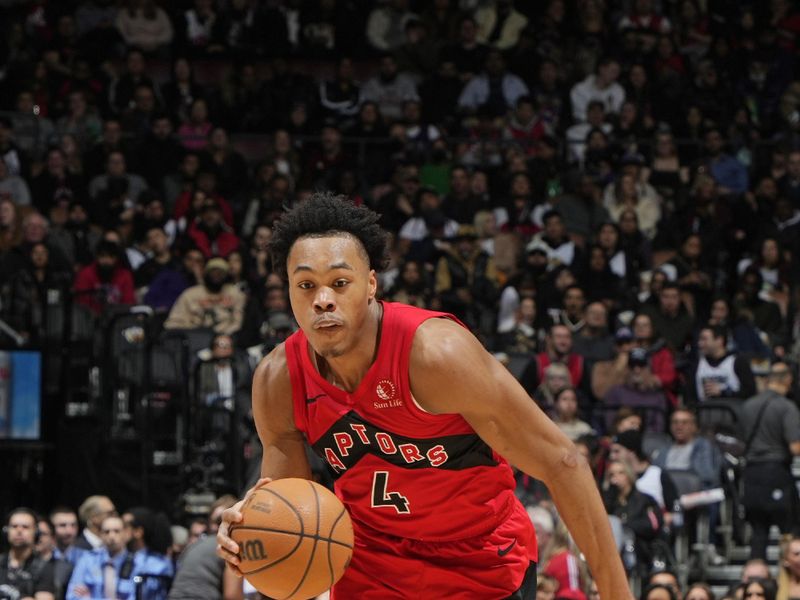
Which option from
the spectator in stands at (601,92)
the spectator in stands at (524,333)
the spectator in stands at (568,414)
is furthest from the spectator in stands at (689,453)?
the spectator in stands at (601,92)

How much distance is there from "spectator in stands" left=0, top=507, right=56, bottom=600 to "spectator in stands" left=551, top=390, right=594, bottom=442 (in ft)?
12.9

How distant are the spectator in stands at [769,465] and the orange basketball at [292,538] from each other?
7457mm

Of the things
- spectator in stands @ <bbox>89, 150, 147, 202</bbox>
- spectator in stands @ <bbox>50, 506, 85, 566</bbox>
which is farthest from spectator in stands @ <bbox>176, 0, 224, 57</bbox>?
spectator in stands @ <bbox>50, 506, 85, 566</bbox>

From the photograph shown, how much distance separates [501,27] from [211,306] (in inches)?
267

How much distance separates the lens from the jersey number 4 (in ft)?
14.8

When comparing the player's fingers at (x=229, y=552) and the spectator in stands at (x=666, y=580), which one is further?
the spectator in stands at (x=666, y=580)

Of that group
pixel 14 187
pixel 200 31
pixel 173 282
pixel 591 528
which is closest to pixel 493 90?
pixel 200 31

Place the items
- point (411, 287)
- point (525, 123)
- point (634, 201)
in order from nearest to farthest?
point (411, 287), point (634, 201), point (525, 123)

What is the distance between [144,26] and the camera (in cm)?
1725

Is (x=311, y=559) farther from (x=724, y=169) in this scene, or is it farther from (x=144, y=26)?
(x=144, y=26)

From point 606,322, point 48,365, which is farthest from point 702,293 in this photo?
point 48,365

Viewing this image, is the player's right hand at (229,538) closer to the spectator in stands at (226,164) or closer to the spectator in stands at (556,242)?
the spectator in stands at (556,242)

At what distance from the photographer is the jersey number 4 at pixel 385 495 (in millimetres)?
4496

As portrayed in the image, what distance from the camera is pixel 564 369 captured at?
39.4 feet
